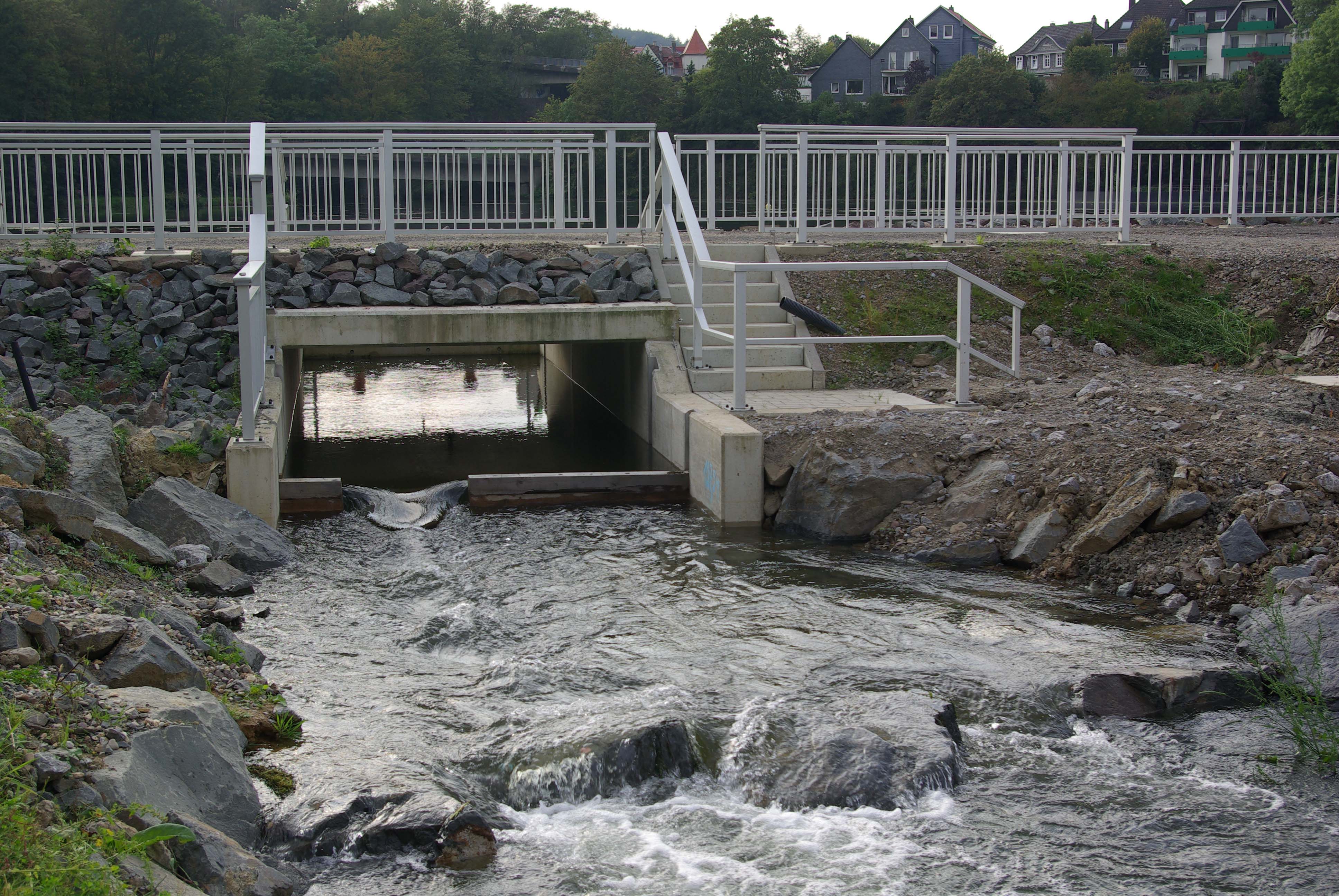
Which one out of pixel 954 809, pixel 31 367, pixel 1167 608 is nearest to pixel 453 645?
pixel 954 809

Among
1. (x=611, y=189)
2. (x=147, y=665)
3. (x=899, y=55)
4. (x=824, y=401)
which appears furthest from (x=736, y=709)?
(x=899, y=55)

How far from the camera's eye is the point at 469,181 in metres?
16.5

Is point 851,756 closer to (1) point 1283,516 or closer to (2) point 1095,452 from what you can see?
(1) point 1283,516

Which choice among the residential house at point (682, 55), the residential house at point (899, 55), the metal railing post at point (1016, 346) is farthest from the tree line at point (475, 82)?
the metal railing post at point (1016, 346)

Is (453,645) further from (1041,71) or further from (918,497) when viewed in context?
(1041,71)

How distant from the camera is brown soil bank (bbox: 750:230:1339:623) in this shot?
799cm

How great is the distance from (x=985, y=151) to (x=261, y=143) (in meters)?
10.9

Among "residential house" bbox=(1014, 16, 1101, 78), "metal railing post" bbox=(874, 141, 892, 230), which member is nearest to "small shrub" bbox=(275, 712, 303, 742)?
"metal railing post" bbox=(874, 141, 892, 230)

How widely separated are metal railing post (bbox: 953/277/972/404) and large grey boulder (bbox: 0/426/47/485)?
7635mm

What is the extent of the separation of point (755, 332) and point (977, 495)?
4.61 metres

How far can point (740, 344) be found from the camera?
36.0 feet

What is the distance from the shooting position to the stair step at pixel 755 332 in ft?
43.3

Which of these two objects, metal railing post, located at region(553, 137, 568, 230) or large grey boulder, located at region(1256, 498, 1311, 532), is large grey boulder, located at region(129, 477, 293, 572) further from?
metal railing post, located at region(553, 137, 568, 230)

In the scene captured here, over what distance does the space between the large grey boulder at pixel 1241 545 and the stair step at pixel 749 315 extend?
21.1ft
